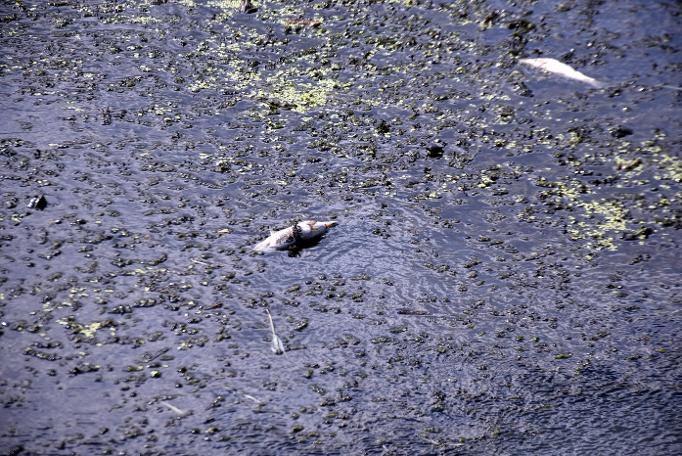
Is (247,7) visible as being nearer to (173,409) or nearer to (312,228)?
(312,228)

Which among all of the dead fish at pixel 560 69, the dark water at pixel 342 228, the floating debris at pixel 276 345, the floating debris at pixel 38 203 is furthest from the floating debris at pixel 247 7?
the floating debris at pixel 276 345

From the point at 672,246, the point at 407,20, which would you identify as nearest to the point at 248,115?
the point at 407,20

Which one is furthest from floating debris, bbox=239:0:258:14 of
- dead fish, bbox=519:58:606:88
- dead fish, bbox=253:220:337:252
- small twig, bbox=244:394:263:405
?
small twig, bbox=244:394:263:405

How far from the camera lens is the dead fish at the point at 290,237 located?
3.44m

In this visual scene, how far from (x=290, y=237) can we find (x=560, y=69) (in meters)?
2.12

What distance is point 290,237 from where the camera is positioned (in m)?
3.45

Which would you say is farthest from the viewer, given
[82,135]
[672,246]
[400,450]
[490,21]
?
[490,21]

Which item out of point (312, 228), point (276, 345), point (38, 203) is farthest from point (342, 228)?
point (38, 203)

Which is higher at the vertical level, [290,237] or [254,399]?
[290,237]

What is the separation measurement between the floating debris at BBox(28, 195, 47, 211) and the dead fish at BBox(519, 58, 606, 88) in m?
2.84

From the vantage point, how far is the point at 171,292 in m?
3.20

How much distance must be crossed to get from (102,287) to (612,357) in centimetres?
205

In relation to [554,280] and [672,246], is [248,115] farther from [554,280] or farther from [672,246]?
[672,246]

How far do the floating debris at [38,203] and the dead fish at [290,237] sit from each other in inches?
41.7
